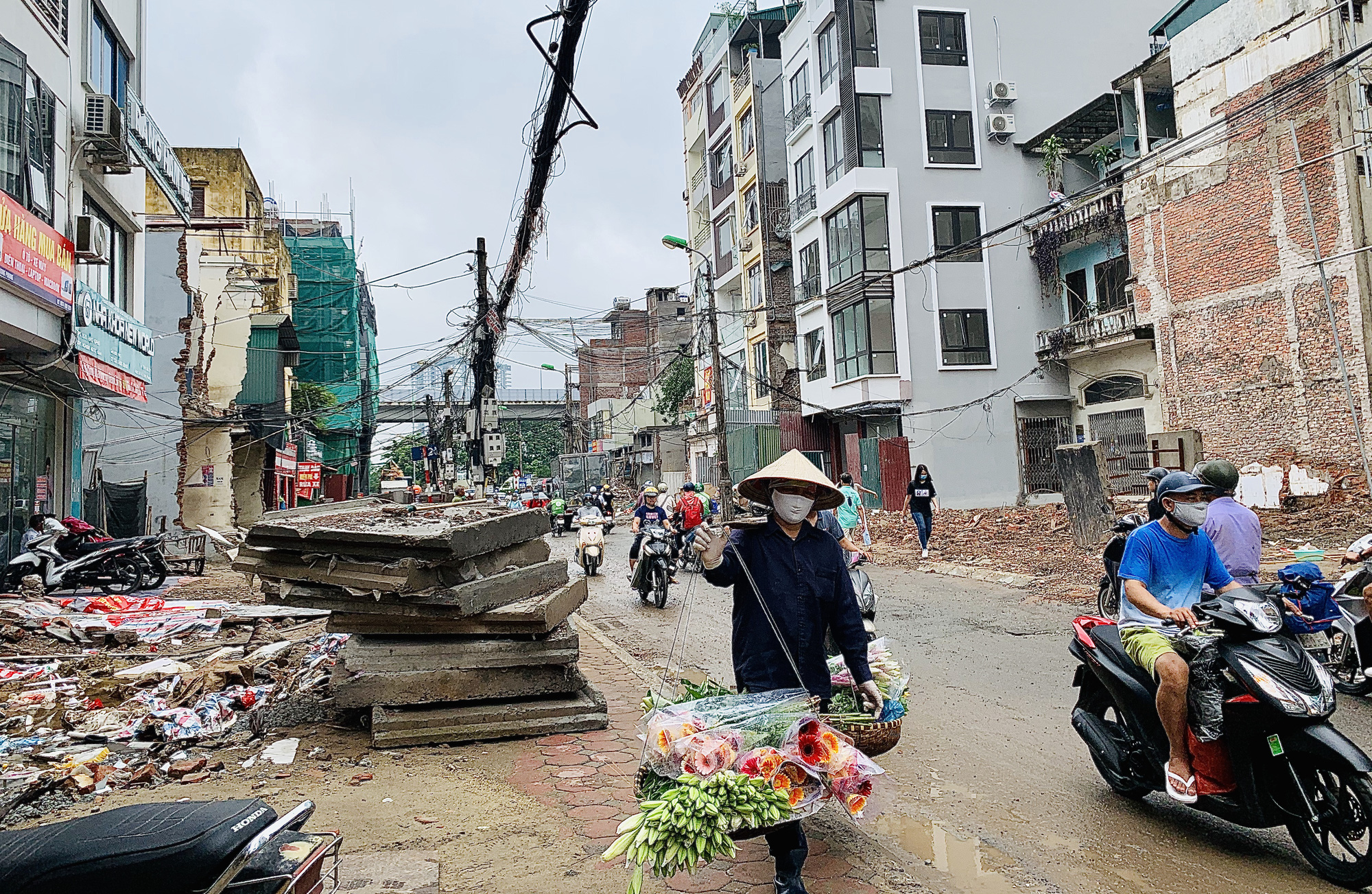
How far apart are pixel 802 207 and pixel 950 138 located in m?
5.83

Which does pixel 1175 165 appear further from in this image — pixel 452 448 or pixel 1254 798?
pixel 452 448

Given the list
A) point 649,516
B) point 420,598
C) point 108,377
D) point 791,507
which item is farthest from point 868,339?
point 791,507

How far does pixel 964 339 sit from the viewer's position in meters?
27.8

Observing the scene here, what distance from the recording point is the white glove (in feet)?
12.8

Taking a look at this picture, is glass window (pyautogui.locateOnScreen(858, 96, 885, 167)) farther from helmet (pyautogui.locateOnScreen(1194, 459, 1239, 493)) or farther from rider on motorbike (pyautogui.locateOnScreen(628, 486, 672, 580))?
helmet (pyautogui.locateOnScreen(1194, 459, 1239, 493))

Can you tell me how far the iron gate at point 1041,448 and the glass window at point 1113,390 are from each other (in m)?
1.31

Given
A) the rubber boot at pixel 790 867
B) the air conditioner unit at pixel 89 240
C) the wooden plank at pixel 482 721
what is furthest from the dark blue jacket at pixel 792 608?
the air conditioner unit at pixel 89 240

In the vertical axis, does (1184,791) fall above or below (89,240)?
below

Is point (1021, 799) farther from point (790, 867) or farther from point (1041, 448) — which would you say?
point (1041, 448)

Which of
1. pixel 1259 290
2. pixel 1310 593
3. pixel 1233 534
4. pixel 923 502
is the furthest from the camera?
pixel 1259 290

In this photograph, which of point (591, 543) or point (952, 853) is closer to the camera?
point (952, 853)

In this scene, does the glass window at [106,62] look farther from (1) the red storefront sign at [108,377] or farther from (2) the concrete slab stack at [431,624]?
(2) the concrete slab stack at [431,624]

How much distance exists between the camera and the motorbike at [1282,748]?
11.9ft

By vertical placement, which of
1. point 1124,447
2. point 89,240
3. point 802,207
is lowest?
point 1124,447
